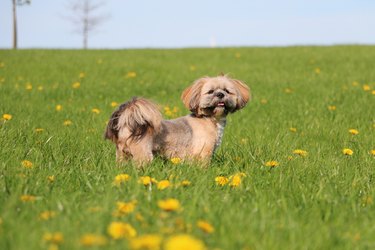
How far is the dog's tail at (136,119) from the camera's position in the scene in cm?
483

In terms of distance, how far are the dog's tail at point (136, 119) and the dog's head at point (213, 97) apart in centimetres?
68

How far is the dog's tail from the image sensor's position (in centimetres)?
483

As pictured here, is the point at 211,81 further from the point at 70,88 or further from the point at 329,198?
the point at 70,88

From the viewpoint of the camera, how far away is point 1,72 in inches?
586

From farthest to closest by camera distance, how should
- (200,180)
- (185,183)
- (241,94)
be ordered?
(241,94), (200,180), (185,183)

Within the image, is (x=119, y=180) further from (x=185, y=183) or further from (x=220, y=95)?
(x=220, y=95)

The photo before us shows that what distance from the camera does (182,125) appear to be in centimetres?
548

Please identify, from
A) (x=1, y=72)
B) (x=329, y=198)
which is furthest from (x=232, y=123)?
(x=1, y=72)

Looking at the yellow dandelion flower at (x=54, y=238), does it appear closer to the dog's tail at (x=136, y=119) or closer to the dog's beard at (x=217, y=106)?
the dog's tail at (x=136, y=119)

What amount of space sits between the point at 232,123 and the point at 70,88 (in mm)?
5247

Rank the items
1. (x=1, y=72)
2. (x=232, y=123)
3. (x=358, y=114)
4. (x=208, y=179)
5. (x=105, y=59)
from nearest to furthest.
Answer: (x=208, y=179) < (x=232, y=123) < (x=358, y=114) < (x=1, y=72) < (x=105, y=59)

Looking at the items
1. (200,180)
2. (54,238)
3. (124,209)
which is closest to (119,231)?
(54,238)

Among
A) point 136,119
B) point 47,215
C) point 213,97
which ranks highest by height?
point 213,97

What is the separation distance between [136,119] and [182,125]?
78 cm
